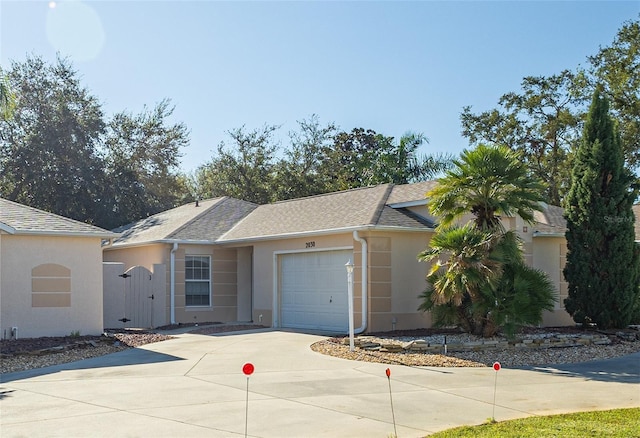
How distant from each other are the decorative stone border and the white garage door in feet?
9.92

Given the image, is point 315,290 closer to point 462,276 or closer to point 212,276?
point 212,276

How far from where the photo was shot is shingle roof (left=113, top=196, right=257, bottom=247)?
2336cm

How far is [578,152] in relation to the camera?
19.0m

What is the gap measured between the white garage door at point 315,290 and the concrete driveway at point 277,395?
4.38 m

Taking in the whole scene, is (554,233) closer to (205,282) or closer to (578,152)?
(578,152)

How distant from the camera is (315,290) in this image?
67.1ft

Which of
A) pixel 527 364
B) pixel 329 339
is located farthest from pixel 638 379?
pixel 329 339

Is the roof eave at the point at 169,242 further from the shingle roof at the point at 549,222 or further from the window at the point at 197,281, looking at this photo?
the shingle roof at the point at 549,222

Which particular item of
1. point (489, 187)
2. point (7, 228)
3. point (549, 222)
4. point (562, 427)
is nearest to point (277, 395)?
point (562, 427)

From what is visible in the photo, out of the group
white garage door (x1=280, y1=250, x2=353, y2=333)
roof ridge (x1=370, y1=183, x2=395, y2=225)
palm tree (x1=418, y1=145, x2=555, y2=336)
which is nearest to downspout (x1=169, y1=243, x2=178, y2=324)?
white garage door (x1=280, y1=250, x2=353, y2=333)

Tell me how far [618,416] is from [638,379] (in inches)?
154

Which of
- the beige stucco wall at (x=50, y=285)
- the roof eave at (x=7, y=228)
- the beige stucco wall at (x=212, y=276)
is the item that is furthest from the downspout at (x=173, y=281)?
the roof eave at (x=7, y=228)

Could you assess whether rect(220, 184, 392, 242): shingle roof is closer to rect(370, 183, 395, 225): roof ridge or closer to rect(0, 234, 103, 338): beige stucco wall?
rect(370, 183, 395, 225): roof ridge

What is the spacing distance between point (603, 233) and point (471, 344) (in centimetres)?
552
